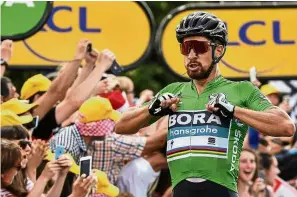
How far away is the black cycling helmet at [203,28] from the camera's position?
7141 mm

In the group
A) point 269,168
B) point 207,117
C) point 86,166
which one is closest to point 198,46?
point 207,117

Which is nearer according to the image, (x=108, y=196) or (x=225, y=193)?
(x=225, y=193)

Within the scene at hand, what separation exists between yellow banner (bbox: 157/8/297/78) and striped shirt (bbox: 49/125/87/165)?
4668 mm

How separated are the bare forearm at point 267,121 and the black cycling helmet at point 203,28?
0.54m

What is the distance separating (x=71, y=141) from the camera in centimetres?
943

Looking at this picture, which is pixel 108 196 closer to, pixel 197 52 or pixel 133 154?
pixel 133 154

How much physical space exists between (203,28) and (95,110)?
2.73m

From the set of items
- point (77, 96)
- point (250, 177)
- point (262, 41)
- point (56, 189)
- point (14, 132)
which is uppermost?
point (262, 41)

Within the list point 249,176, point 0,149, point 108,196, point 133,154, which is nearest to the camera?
point 0,149

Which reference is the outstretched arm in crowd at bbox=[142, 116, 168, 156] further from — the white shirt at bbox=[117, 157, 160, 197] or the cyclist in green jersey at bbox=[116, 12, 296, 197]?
the cyclist in green jersey at bbox=[116, 12, 296, 197]

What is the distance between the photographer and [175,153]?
23.3 ft

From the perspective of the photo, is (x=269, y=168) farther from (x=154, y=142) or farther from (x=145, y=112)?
(x=145, y=112)

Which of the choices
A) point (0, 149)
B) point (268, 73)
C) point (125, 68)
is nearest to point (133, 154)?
point (0, 149)

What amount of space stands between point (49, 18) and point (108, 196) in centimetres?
473
